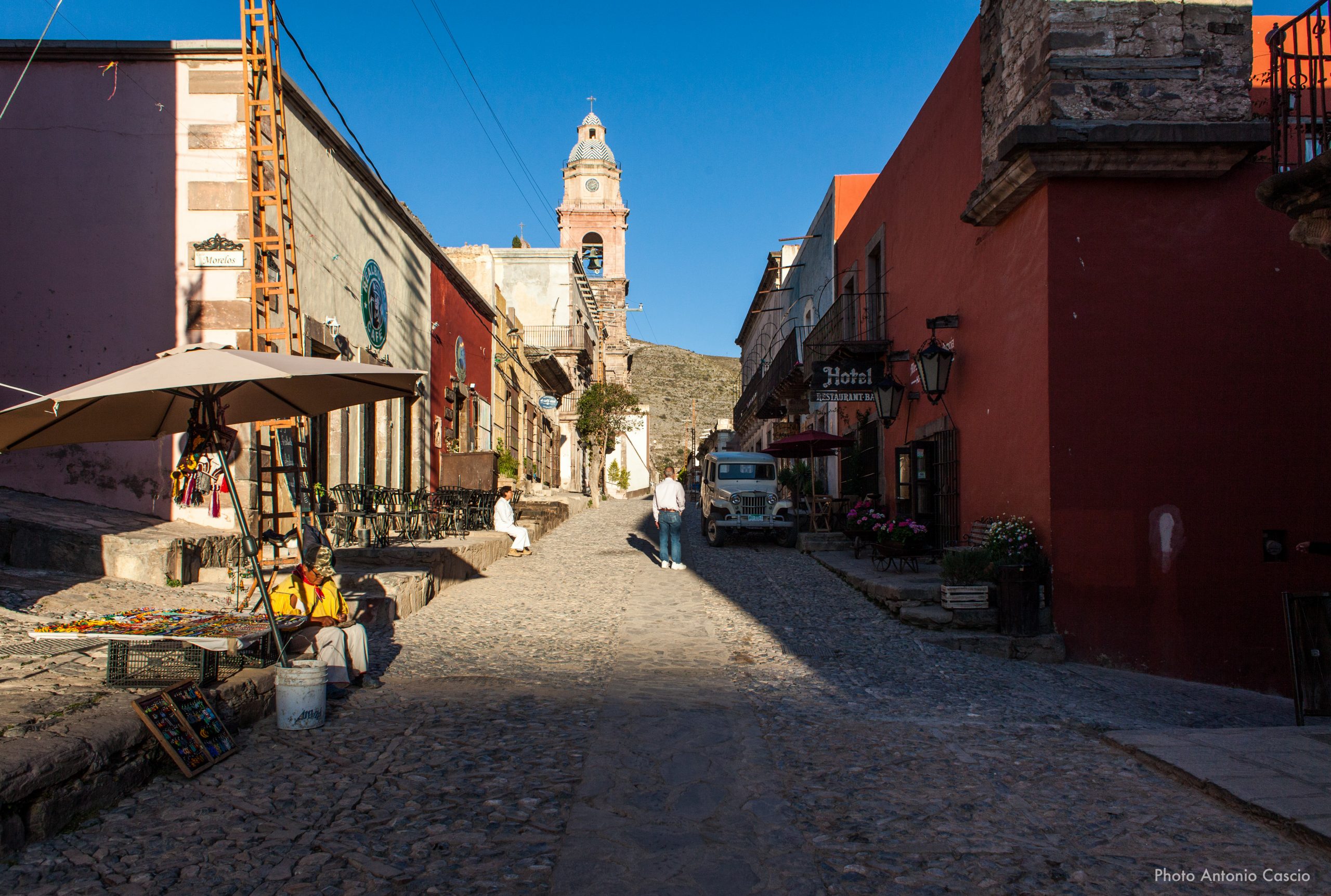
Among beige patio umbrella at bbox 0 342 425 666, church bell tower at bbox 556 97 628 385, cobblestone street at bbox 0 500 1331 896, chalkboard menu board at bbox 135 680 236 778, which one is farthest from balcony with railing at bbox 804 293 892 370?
church bell tower at bbox 556 97 628 385

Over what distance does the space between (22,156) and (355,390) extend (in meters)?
6.26

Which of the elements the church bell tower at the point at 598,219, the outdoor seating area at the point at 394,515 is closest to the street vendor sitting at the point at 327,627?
the outdoor seating area at the point at 394,515

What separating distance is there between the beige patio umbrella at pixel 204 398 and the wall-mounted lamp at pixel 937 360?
6352mm

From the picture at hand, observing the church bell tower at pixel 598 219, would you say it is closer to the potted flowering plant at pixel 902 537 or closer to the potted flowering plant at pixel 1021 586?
the potted flowering plant at pixel 902 537

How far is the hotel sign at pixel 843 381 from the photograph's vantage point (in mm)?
12539

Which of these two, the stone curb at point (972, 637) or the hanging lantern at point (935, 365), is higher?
the hanging lantern at point (935, 365)

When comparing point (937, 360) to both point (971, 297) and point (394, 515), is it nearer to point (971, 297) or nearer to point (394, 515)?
point (971, 297)

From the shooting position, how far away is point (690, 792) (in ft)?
13.1

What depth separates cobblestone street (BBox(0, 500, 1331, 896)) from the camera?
3.17m

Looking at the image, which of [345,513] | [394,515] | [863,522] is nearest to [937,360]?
[863,522]

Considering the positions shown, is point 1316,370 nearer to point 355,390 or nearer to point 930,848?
point 930,848

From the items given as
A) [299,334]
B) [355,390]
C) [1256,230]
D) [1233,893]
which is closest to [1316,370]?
[1256,230]

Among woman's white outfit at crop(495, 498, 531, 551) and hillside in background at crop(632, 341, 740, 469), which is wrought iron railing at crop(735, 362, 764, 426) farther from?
hillside in background at crop(632, 341, 740, 469)

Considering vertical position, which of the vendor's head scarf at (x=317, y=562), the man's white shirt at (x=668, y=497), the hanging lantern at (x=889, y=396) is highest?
the hanging lantern at (x=889, y=396)
